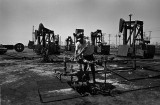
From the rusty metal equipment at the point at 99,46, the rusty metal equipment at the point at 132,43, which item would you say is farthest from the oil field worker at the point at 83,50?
the rusty metal equipment at the point at 99,46

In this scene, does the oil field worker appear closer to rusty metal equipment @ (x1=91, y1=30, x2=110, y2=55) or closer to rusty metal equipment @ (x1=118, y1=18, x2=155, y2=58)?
rusty metal equipment @ (x1=118, y1=18, x2=155, y2=58)

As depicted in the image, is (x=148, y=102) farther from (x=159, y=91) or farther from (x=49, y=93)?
(x=49, y=93)

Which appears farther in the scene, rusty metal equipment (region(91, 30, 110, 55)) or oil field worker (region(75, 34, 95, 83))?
rusty metal equipment (region(91, 30, 110, 55))

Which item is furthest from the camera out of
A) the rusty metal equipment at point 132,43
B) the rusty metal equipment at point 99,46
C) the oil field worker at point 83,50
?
the rusty metal equipment at point 99,46

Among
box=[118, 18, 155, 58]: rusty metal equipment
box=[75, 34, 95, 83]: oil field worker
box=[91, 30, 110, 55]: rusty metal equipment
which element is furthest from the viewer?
box=[91, 30, 110, 55]: rusty metal equipment

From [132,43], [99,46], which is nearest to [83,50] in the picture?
[132,43]

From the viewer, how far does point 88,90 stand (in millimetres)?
5668

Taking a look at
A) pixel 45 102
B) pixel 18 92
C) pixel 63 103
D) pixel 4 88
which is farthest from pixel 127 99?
pixel 4 88

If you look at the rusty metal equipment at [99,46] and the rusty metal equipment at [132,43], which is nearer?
the rusty metal equipment at [132,43]

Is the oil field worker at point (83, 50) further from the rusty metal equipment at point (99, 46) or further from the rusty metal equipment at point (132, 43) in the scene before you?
the rusty metal equipment at point (99, 46)

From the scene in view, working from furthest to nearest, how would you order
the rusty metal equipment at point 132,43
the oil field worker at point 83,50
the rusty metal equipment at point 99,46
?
1. the rusty metal equipment at point 99,46
2. the rusty metal equipment at point 132,43
3. the oil field worker at point 83,50

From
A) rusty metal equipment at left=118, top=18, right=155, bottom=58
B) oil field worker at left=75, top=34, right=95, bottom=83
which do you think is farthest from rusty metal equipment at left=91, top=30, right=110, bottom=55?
oil field worker at left=75, top=34, right=95, bottom=83

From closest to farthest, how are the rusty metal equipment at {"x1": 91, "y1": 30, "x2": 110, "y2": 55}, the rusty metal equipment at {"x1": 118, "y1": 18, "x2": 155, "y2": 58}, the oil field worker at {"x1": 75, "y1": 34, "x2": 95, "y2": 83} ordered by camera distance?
1. the oil field worker at {"x1": 75, "y1": 34, "x2": 95, "y2": 83}
2. the rusty metal equipment at {"x1": 118, "y1": 18, "x2": 155, "y2": 58}
3. the rusty metal equipment at {"x1": 91, "y1": 30, "x2": 110, "y2": 55}

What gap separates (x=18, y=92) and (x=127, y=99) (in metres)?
3.68
